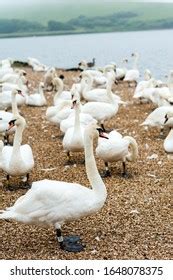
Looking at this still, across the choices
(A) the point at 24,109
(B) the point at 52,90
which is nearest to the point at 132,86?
(B) the point at 52,90

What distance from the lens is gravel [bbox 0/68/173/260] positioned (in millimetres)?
6145

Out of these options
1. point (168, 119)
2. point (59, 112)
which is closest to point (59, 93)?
point (59, 112)

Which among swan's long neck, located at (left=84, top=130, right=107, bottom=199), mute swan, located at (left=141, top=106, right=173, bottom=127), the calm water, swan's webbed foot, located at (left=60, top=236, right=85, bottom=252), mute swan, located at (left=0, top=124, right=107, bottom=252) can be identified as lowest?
the calm water

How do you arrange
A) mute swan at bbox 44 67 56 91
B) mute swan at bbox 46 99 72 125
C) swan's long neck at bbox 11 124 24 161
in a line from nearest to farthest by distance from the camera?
swan's long neck at bbox 11 124 24 161
mute swan at bbox 46 99 72 125
mute swan at bbox 44 67 56 91

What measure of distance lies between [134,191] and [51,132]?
4.83m

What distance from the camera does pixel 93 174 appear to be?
20.5 ft

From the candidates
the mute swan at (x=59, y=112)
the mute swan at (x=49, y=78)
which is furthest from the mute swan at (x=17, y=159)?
the mute swan at (x=49, y=78)

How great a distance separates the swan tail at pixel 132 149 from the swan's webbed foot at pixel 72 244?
2903 millimetres

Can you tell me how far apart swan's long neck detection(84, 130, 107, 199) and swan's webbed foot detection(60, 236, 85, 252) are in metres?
0.65

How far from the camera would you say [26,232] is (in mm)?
6715

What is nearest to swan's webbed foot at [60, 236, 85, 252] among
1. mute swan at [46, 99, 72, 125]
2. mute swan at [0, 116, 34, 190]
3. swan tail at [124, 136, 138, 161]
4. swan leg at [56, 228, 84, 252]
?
swan leg at [56, 228, 84, 252]

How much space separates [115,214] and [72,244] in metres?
1.21

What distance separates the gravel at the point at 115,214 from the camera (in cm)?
614

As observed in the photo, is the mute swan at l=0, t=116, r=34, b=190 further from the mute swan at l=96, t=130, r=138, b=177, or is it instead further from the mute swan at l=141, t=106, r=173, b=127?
the mute swan at l=141, t=106, r=173, b=127
